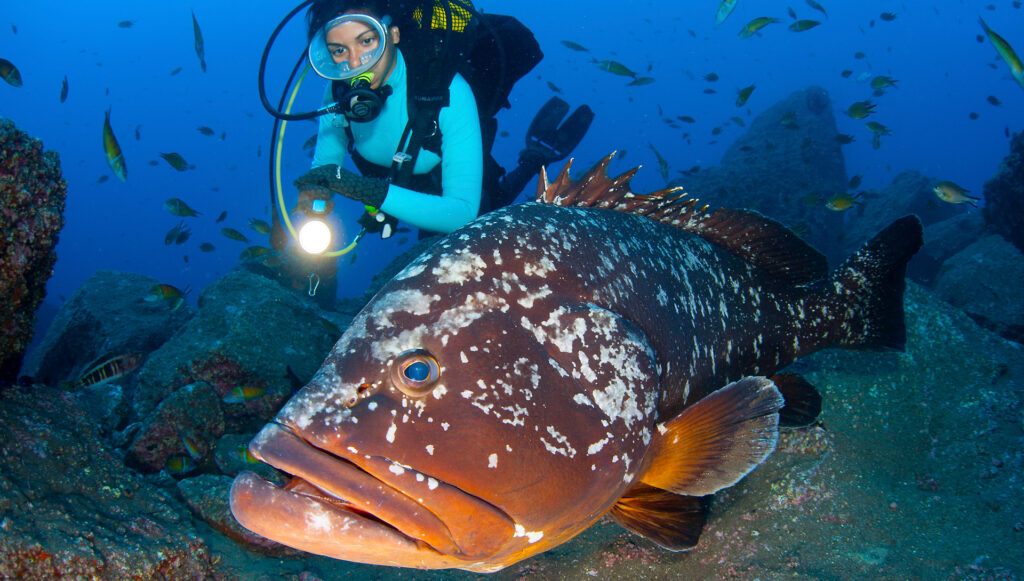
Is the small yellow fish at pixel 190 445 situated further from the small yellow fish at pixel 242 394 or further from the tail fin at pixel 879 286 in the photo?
the tail fin at pixel 879 286

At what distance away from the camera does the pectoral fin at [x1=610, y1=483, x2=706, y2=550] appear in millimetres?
2264

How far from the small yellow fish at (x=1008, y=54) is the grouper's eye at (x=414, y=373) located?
7.26m

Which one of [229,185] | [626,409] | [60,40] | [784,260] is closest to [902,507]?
[784,260]

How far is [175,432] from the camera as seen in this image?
366 cm

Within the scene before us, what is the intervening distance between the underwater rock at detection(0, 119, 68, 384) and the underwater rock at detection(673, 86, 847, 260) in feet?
31.7

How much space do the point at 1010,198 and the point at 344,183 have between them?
10431 millimetres

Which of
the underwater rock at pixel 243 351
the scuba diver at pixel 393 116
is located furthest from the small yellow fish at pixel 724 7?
the underwater rock at pixel 243 351

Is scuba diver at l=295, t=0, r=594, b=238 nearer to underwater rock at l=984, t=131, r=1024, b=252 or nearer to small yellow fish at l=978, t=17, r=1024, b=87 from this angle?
small yellow fish at l=978, t=17, r=1024, b=87

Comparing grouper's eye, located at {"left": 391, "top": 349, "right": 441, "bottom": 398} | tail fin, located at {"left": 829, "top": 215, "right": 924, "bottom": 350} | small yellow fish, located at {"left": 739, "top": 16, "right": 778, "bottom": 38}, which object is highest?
small yellow fish, located at {"left": 739, "top": 16, "right": 778, "bottom": 38}

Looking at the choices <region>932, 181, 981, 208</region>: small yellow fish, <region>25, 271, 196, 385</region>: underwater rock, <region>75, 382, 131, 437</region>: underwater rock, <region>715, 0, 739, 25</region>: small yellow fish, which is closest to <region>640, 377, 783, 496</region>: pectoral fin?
<region>75, 382, 131, 437</region>: underwater rock

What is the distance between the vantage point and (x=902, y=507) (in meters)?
2.57

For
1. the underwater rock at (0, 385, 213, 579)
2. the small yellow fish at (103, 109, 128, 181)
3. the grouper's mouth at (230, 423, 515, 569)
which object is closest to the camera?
the grouper's mouth at (230, 423, 515, 569)

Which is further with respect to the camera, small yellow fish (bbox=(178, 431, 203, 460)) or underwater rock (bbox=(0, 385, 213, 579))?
small yellow fish (bbox=(178, 431, 203, 460))

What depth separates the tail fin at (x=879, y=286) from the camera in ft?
10.4
